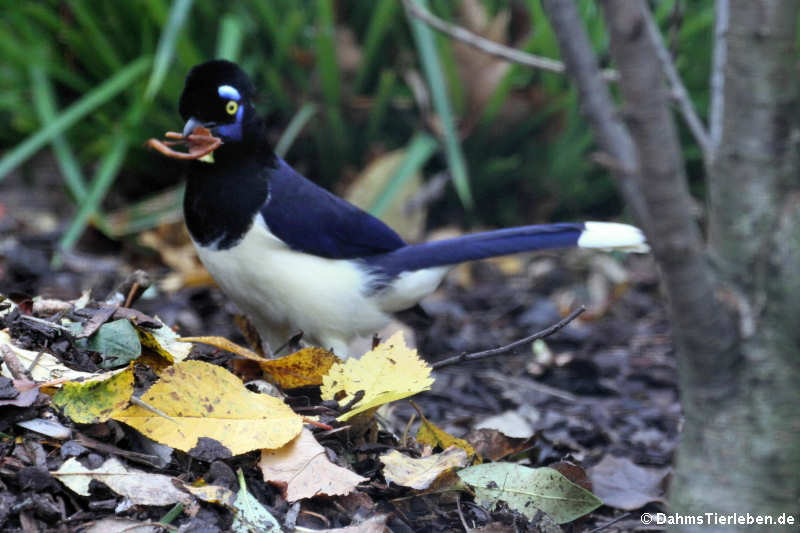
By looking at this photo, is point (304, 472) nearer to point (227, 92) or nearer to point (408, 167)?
point (227, 92)

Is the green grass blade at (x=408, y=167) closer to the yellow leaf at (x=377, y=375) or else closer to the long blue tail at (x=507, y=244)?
the long blue tail at (x=507, y=244)

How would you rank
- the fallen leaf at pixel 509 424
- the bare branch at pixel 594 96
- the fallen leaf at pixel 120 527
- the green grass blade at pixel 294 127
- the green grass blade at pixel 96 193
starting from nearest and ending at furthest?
the bare branch at pixel 594 96, the fallen leaf at pixel 120 527, the fallen leaf at pixel 509 424, the green grass blade at pixel 96 193, the green grass blade at pixel 294 127

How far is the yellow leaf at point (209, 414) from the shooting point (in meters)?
1.90

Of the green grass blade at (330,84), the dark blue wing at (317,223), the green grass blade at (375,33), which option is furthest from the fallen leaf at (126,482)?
the green grass blade at (375,33)

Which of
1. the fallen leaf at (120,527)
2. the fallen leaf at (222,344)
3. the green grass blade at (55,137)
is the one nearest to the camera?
the fallen leaf at (120,527)

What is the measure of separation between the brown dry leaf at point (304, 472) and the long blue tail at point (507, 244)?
117 cm

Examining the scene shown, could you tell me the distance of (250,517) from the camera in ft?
5.93

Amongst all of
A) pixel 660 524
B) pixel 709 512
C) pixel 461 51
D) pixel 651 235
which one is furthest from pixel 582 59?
pixel 461 51

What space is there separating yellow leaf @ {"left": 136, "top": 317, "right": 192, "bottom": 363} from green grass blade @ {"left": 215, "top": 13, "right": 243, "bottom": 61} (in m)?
2.45

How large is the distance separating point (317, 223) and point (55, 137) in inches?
94.3

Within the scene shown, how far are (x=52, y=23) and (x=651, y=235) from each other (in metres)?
4.27

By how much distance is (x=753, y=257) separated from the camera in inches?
61.1

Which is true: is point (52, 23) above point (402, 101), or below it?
above

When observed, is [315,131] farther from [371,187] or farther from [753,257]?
[753,257]
